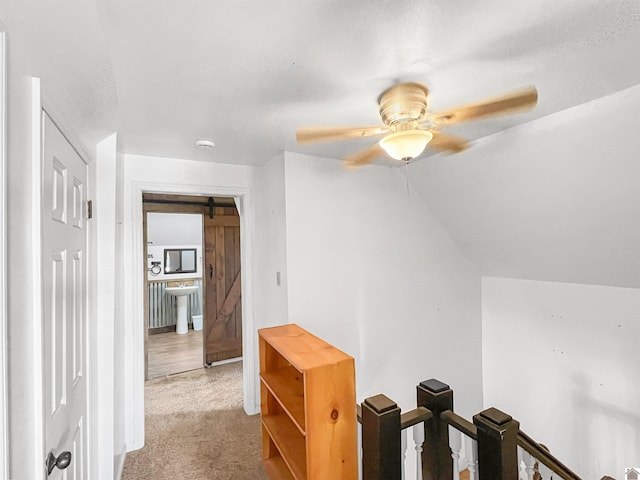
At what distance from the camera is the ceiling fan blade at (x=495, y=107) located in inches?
47.4

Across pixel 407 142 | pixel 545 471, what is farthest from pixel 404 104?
pixel 545 471

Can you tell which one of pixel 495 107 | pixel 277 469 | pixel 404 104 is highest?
pixel 404 104

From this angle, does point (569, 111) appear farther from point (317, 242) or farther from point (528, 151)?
point (317, 242)

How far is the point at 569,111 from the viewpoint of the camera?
5.68 feet

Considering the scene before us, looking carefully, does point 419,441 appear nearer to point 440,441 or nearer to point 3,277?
point 440,441

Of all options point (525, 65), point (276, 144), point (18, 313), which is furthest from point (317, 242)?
point (18, 313)

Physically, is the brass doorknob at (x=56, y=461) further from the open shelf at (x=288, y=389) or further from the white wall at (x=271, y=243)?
the white wall at (x=271, y=243)

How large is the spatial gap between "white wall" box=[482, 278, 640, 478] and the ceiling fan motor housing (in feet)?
7.70

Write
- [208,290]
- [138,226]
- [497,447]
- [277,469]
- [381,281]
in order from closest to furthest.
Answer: [497,447] < [277,469] < [138,226] < [381,281] < [208,290]

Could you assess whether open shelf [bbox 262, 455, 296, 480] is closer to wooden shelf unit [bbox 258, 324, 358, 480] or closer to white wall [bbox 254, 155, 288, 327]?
wooden shelf unit [bbox 258, 324, 358, 480]

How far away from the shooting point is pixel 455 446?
3.82 feet

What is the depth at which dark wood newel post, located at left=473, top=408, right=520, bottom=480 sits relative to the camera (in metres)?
0.89

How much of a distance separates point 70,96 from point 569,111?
2449 mm

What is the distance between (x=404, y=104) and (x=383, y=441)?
141 cm
